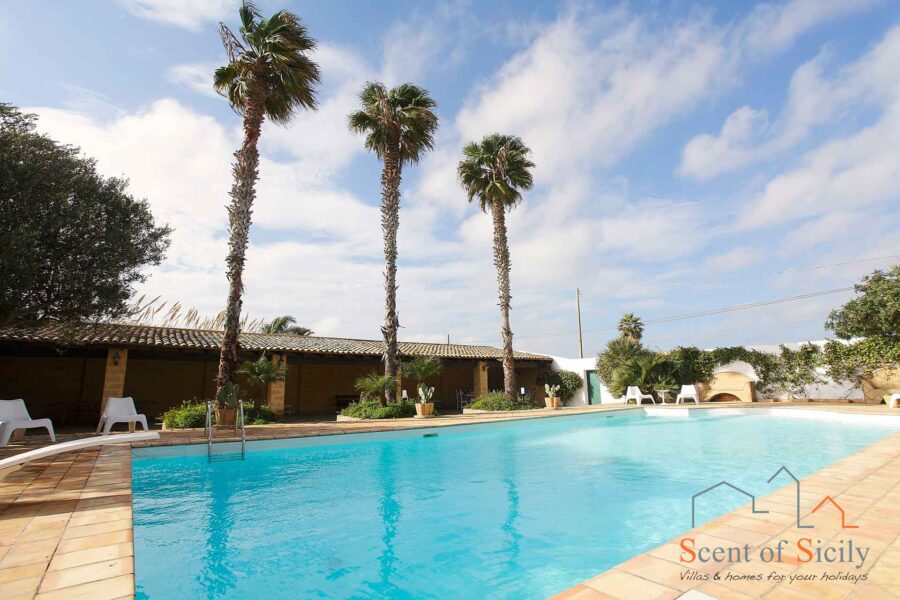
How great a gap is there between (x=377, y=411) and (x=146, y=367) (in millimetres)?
9520

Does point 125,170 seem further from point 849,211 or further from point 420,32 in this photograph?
point 849,211

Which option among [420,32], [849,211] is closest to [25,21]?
[420,32]

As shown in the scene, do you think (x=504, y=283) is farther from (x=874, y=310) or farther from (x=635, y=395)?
(x=874, y=310)

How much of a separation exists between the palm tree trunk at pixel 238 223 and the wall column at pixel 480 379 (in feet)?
42.5

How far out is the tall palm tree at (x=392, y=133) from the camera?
1633 centimetres

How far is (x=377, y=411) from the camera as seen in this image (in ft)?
47.3

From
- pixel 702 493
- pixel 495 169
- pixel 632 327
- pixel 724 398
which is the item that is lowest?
pixel 702 493

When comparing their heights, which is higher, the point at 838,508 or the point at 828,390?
the point at 828,390

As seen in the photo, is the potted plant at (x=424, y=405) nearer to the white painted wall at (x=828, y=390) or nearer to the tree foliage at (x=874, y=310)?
the white painted wall at (x=828, y=390)

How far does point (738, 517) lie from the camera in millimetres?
3344

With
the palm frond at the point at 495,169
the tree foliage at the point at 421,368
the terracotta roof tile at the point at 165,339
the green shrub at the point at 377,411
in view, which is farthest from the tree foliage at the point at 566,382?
the green shrub at the point at 377,411

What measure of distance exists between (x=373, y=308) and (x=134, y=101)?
10.2 meters

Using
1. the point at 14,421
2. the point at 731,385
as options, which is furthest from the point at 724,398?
the point at 14,421

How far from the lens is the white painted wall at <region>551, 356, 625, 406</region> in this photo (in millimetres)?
24003
